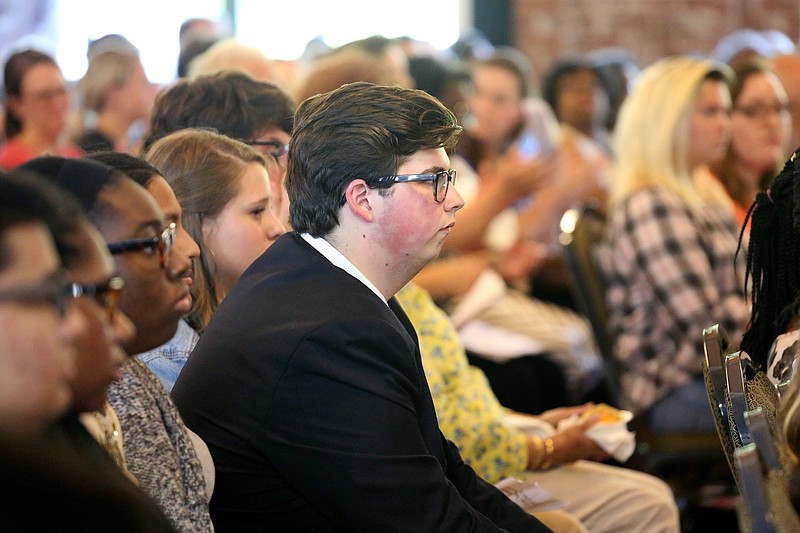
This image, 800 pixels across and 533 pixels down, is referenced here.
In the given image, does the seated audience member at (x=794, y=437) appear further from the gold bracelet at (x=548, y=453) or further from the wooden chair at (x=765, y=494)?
the gold bracelet at (x=548, y=453)

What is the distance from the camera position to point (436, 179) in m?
1.83

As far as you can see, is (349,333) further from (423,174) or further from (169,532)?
(169,532)

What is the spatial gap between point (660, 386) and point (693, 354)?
0.15 m

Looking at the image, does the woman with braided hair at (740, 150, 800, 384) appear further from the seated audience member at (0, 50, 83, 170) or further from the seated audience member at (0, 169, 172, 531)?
the seated audience member at (0, 50, 83, 170)

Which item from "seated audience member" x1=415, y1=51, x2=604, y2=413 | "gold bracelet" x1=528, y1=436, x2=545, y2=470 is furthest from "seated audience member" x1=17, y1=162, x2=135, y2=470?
"seated audience member" x1=415, y1=51, x2=604, y2=413

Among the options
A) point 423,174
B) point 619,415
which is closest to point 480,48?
point 619,415

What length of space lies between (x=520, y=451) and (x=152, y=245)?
1281 mm

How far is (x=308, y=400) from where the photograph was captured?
165cm

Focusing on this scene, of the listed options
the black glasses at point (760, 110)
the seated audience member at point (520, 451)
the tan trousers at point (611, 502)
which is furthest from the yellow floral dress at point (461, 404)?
the black glasses at point (760, 110)

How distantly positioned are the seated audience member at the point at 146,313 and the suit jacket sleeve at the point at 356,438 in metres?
0.16

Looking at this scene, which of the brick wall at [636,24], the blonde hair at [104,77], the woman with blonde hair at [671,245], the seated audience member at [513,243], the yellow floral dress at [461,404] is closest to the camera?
the yellow floral dress at [461,404]

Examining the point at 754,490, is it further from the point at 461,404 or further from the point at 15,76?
the point at 15,76

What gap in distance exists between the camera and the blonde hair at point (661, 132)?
11.9 feet

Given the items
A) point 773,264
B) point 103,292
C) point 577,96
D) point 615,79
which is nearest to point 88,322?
point 103,292
